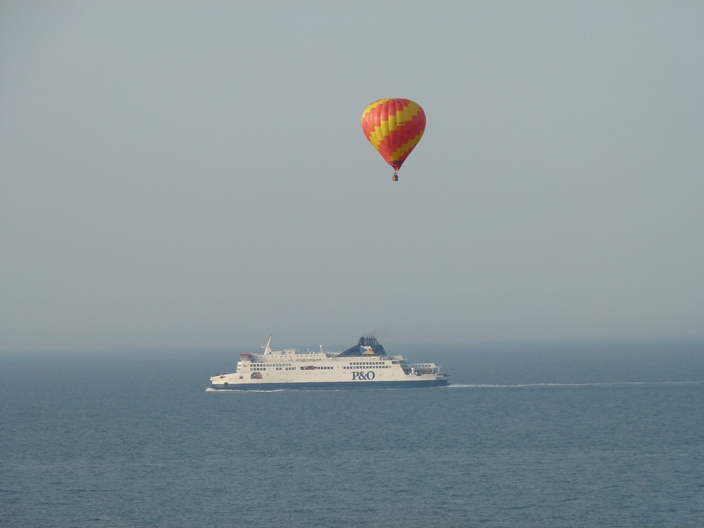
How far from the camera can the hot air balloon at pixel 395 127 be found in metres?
50.4

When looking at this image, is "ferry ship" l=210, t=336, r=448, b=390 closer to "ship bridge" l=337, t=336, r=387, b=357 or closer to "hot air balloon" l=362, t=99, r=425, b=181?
"ship bridge" l=337, t=336, r=387, b=357

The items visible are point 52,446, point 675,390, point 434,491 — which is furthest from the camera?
point 675,390

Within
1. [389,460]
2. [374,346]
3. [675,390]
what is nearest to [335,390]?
[374,346]

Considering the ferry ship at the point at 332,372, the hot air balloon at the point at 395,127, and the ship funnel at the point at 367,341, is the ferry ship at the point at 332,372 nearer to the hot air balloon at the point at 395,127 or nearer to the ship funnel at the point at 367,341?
the ship funnel at the point at 367,341

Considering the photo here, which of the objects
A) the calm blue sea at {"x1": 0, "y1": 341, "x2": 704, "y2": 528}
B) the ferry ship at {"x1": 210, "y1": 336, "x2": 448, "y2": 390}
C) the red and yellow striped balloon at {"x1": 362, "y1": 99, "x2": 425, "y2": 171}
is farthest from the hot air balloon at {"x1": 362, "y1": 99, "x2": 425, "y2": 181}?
the ferry ship at {"x1": 210, "y1": 336, "x2": 448, "y2": 390}

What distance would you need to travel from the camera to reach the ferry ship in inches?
4525

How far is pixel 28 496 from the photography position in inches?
2191

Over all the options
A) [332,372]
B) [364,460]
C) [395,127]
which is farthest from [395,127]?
[332,372]

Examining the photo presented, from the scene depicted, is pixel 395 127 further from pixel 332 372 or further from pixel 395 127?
pixel 332 372

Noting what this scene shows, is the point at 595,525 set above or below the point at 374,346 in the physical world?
below

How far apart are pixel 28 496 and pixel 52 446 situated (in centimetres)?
2008

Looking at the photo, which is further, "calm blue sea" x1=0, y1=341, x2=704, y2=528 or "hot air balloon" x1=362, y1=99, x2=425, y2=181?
"calm blue sea" x1=0, y1=341, x2=704, y2=528

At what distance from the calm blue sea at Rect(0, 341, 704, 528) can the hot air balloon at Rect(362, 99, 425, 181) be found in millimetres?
20642

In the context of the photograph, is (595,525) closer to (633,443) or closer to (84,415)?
(633,443)
